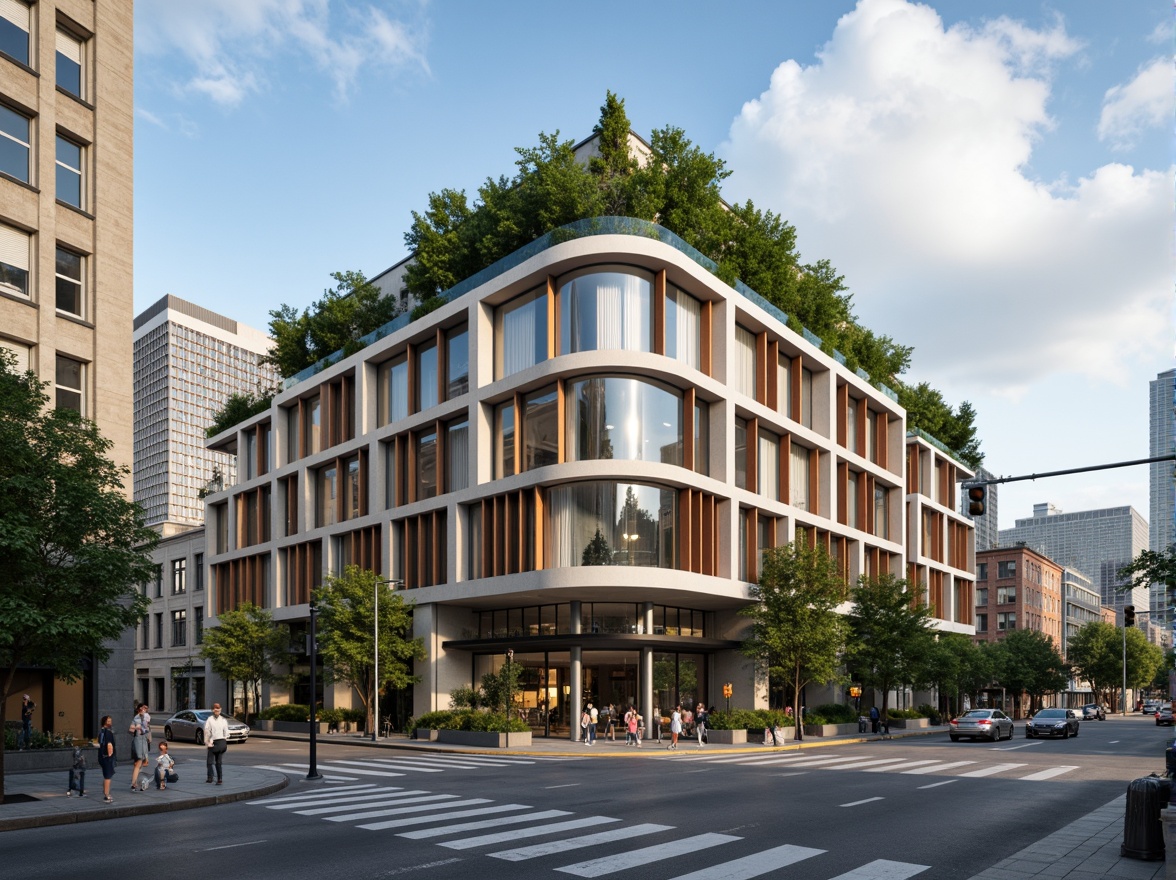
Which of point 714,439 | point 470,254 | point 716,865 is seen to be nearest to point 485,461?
point 714,439

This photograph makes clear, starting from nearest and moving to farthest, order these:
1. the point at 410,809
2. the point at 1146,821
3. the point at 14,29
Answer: the point at 1146,821
the point at 410,809
the point at 14,29

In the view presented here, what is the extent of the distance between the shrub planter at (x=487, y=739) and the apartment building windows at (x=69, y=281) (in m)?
22.0

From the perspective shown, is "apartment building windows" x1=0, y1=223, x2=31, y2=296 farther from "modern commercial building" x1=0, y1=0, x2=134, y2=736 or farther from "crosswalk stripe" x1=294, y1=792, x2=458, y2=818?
"crosswalk stripe" x1=294, y1=792, x2=458, y2=818

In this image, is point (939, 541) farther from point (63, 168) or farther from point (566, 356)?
point (63, 168)

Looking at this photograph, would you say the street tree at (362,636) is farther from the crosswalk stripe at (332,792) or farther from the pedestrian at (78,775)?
the pedestrian at (78,775)

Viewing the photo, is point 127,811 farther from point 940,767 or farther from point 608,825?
point 940,767

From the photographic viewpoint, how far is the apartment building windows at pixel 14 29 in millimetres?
31562

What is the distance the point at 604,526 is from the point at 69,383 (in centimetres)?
2179

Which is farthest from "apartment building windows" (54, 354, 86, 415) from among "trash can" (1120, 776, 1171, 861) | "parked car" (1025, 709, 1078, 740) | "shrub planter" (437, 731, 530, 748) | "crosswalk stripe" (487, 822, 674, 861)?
"parked car" (1025, 709, 1078, 740)

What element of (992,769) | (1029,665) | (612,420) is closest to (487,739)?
(612,420)

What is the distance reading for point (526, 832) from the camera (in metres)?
16.6

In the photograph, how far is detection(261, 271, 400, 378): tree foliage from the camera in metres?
69.9

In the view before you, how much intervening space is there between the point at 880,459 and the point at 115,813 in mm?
56580

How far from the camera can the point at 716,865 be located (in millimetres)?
13711
